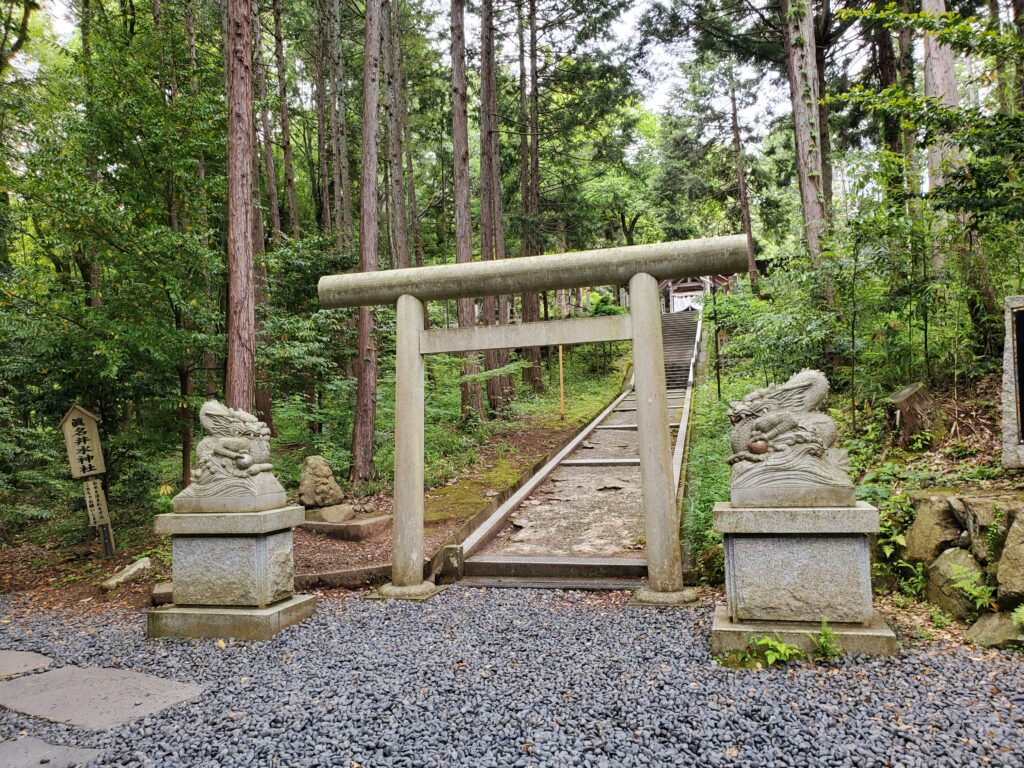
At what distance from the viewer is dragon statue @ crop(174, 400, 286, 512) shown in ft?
16.3

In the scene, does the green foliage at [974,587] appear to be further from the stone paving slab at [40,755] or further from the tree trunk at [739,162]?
the tree trunk at [739,162]

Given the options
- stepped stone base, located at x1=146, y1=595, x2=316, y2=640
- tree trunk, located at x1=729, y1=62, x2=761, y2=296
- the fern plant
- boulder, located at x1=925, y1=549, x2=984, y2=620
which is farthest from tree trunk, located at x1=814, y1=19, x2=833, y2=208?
stepped stone base, located at x1=146, y1=595, x2=316, y2=640

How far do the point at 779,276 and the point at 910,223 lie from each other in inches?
82.8

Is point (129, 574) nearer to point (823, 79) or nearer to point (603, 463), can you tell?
point (603, 463)

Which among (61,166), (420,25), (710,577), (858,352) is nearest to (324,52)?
(420,25)

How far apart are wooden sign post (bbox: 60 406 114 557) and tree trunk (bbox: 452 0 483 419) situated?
6.71 meters

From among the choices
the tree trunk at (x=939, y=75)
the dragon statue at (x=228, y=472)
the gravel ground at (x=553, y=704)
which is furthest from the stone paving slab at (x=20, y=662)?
the tree trunk at (x=939, y=75)

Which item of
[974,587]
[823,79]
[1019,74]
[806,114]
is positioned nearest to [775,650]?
[974,587]

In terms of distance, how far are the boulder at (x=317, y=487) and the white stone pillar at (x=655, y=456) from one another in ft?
15.0

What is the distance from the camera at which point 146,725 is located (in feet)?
11.0

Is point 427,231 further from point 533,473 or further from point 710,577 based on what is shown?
point 710,577

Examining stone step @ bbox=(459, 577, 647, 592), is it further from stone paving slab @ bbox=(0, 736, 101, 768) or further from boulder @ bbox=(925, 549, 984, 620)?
stone paving slab @ bbox=(0, 736, 101, 768)

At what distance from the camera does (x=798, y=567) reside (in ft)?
12.7

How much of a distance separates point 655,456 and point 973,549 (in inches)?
90.3
